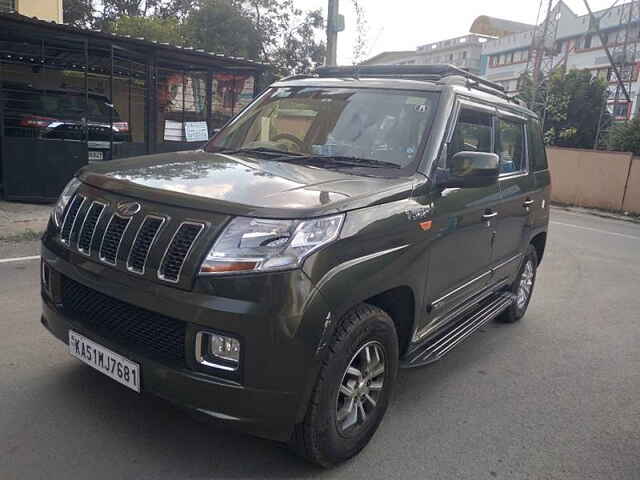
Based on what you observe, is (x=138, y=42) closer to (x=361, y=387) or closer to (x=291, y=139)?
(x=291, y=139)

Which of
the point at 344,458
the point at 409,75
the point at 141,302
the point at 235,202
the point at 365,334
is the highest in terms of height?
the point at 409,75

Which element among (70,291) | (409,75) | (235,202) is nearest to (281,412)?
(235,202)

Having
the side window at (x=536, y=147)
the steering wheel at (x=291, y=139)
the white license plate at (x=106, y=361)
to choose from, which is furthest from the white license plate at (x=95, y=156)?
the white license plate at (x=106, y=361)

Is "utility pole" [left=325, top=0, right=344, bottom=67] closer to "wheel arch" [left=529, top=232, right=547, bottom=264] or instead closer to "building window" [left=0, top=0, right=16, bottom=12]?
"wheel arch" [left=529, top=232, right=547, bottom=264]

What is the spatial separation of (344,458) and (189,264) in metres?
1.28

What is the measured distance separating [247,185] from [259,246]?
0.47 meters

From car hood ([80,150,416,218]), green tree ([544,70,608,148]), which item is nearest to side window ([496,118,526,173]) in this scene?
car hood ([80,150,416,218])

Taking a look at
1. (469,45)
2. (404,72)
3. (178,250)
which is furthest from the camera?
(469,45)

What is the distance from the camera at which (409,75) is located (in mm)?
4172

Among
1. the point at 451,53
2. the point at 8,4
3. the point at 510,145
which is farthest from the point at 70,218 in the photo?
the point at 451,53

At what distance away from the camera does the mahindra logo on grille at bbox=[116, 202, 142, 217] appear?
2693mm

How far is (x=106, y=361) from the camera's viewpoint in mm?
2758

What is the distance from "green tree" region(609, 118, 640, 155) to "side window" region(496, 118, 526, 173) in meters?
16.2

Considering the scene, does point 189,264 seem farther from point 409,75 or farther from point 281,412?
point 409,75
